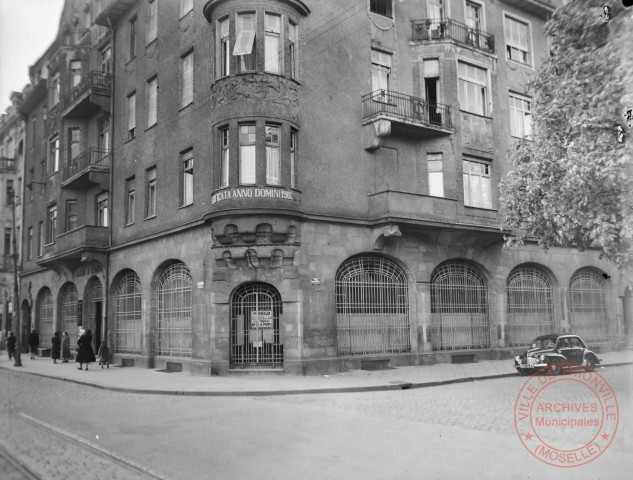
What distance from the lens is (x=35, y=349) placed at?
32.4m

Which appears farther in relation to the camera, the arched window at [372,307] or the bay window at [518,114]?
the bay window at [518,114]

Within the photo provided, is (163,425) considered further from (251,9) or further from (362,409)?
(251,9)

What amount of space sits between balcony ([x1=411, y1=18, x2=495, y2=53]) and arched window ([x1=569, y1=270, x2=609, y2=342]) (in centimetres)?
1484

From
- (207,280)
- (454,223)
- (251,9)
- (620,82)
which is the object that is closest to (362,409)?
(620,82)

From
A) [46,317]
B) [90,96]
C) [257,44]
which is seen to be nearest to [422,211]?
[257,44]

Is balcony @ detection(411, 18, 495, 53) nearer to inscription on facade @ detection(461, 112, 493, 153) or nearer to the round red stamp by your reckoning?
inscription on facade @ detection(461, 112, 493, 153)

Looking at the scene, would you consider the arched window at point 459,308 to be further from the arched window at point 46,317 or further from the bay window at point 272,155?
the arched window at point 46,317

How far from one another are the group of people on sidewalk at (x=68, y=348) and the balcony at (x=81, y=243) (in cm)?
356

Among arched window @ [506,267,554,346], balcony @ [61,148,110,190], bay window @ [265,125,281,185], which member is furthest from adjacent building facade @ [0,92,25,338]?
arched window @ [506,267,554,346]

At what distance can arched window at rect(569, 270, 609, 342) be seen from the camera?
365 inches

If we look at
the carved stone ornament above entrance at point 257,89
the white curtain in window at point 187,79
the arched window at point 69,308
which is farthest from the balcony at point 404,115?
the arched window at point 69,308

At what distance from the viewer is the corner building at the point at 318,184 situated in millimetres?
19859

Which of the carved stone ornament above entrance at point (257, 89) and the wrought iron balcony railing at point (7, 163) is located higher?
the wrought iron balcony railing at point (7, 163)

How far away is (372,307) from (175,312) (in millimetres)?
7612
